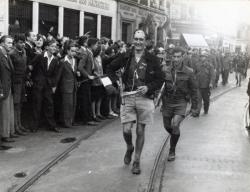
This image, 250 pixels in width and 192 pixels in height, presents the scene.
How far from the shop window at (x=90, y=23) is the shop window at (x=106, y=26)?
0.79m

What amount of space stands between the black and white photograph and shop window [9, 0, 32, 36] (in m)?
0.10

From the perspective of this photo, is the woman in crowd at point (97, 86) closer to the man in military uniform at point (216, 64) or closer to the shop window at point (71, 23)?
the shop window at point (71, 23)

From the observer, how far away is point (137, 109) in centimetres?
707

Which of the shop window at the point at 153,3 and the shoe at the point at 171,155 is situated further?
the shop window at the point at 153,3

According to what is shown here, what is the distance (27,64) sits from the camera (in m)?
9.64

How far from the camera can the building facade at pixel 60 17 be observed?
1573 cm

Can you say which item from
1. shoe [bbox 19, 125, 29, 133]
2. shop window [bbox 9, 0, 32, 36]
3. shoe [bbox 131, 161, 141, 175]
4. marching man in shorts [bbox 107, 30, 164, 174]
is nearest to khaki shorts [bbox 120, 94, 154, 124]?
marching man in shorts [bbox 107, 30, 164, 174]

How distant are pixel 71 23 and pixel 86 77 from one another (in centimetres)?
1032

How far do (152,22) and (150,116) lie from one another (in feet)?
80.7

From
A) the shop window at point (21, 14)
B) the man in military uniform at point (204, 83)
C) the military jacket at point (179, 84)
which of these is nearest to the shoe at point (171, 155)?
the military jacket at point (179, 84)

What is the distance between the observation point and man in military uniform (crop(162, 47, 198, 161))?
7.93 meters

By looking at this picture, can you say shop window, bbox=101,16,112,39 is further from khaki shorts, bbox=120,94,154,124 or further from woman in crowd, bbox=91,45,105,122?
khaki shorts, bbox=120,94,154,124

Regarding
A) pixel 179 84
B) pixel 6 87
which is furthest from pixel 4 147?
pixel 179 84

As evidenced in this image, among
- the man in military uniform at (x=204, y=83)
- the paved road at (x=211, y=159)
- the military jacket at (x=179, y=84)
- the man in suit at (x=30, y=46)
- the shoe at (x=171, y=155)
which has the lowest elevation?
the paved road at (x=211, y=159)
